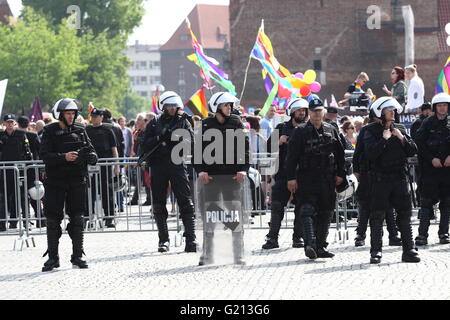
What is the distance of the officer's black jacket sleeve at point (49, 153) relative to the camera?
39.7ft

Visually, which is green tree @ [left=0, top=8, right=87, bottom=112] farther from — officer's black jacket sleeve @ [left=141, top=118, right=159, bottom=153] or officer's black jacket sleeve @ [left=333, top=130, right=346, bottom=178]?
officer's black jacket sleeve @ [left=333, top=130, right=346, bottom=178]

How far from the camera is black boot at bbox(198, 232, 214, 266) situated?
1213 centimetres

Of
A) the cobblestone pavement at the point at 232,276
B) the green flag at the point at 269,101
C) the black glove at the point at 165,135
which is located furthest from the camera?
the green flag at the point at 269,101

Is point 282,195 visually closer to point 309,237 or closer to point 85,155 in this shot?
point 309,237

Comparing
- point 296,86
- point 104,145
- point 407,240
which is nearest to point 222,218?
point 407,240

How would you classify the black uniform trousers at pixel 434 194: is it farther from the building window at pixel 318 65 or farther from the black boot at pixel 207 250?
the building window at pixel 318 65

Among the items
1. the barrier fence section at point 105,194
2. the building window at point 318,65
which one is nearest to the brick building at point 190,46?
the building window at point 318,65

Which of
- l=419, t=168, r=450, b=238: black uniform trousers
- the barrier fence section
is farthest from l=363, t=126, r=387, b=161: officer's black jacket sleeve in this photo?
the barrier fence section

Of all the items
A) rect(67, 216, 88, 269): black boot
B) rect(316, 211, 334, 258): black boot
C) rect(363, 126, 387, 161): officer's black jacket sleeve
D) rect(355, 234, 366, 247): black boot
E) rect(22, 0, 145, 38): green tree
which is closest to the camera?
rect(363, 126, 387, 161): officer's black jacket sleeve

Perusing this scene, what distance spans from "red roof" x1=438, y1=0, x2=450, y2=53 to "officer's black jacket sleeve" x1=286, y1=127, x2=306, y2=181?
56626 millimetres

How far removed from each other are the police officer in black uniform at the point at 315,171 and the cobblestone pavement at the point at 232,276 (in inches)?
17.7

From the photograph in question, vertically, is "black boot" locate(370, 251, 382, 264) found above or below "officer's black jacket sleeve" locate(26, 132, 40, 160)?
below

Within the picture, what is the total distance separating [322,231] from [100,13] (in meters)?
61.4
